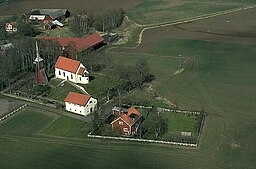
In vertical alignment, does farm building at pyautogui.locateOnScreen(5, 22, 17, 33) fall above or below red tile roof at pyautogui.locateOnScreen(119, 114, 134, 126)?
above

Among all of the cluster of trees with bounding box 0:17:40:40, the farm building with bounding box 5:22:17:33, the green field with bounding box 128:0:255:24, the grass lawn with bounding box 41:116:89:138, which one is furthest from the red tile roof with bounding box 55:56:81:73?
the green field with bounding box 128:0:255:24

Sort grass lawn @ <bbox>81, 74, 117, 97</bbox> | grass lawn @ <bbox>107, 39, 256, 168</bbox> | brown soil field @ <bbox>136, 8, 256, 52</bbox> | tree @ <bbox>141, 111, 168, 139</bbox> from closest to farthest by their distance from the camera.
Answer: grass lawn @ <bbox>107, 39, 256, 168</bbox> < tree @ <bbox>141, 111, 168, 139</bbox> < grass lawn @ <bbox>81, 74, 117, 97</bbox> < brown soil field @ <bbox>136, 8, 256, 52</bbox>

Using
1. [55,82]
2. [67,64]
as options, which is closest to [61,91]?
[55,82]

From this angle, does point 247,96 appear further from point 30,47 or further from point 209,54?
point 30,47

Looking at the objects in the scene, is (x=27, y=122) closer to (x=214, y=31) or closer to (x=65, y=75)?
(x=65, y=75)

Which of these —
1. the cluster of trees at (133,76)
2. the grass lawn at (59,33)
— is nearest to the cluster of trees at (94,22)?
the grass lawn at (59,33)

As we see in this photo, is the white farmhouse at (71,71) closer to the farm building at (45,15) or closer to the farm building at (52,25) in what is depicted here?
the farm building at (52,25)

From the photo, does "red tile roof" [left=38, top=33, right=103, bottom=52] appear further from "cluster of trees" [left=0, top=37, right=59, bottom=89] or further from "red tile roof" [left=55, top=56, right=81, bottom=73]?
"red tile roof" [left=55, top=56, right=81, bottom=73]

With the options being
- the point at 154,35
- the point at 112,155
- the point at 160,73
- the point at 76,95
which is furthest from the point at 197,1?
the point at 112,155
